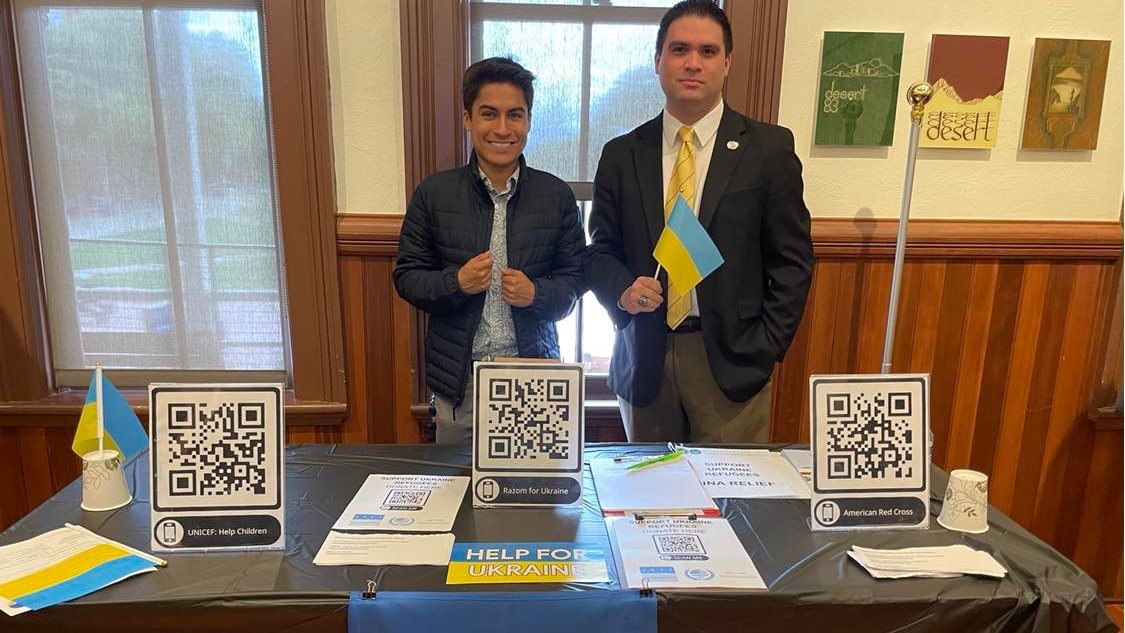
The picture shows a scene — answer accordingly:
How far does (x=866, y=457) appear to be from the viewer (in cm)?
103

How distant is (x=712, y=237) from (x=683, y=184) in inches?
5.6

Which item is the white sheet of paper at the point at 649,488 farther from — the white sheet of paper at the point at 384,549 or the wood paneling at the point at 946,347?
the wood paneling at the point at 946,347

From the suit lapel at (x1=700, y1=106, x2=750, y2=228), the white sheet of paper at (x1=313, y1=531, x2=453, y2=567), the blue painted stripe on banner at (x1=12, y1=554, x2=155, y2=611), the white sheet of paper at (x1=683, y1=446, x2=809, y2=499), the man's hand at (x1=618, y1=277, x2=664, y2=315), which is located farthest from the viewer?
the suit lapel at (x1=700, y1=106, x2=750, y2=228)

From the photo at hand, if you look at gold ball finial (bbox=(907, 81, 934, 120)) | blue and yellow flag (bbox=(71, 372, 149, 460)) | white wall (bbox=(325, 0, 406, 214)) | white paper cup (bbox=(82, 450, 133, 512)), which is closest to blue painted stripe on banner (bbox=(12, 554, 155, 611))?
white paper cup (bbox=(82, 450, 133, 512))

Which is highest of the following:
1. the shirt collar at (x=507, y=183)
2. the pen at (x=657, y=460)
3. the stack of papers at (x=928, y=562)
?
the shirt collar at (x=507, y=183)

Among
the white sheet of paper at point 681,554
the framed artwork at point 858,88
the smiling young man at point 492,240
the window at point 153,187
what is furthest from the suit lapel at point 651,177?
the window at point 153,187

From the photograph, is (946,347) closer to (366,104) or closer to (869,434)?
(869,434)

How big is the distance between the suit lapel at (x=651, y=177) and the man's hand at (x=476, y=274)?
40cm

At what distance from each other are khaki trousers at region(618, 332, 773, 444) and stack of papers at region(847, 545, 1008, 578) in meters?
0.63

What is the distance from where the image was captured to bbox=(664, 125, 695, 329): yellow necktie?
5.02ft

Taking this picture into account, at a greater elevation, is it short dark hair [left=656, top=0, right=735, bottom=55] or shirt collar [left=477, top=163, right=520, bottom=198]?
short dark hair [left=656, top=0, right=735, bottom=55]

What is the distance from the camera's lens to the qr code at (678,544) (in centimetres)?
94

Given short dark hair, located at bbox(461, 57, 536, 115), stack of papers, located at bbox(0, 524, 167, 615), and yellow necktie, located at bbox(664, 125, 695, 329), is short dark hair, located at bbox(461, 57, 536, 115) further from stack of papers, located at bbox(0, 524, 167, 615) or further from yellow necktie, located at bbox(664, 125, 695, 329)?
stack of papers, located at bbox(0, 524, 167, 615)

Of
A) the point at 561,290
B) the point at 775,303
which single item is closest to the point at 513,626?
the point at 561,290
